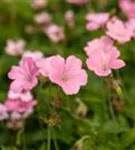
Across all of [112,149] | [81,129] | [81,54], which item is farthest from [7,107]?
[81,54]

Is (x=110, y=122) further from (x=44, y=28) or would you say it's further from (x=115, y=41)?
(x=44, y=28)

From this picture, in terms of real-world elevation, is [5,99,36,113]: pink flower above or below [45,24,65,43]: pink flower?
above

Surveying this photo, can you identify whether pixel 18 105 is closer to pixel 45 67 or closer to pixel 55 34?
pixel 45 67

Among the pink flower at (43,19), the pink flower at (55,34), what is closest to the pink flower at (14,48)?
the pink flower at (55,34)

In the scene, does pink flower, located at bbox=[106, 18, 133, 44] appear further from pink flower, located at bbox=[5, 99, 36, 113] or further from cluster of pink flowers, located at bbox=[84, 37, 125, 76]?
pink flower, located at bbox=[5, 99, 36, 113]

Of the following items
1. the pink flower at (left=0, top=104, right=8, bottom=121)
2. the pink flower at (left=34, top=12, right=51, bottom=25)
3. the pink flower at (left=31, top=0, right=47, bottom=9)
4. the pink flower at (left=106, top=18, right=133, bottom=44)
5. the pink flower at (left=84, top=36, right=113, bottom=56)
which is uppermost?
the pink flower at (left=106, top=18, right=133, bottom=44)

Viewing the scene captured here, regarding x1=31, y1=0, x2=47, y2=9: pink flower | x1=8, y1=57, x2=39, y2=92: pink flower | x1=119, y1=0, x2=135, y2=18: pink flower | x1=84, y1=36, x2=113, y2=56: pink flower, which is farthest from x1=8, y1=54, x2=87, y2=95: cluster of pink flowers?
x1=31, y1=0, x2=47, y2=9: pink flower
